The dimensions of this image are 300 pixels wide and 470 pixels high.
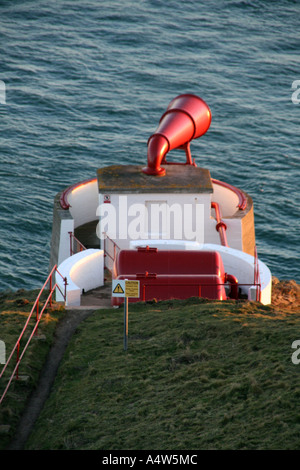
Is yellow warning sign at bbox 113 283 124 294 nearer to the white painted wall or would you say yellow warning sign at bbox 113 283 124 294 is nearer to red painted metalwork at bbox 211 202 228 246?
red painted metalwork at bbox 211 202 228 246

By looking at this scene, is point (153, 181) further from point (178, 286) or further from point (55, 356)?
point (55, 356)

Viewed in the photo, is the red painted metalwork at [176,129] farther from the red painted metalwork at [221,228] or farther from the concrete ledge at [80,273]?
the concrete ledge at [80,273]

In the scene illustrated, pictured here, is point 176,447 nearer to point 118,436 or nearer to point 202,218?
point 118,436

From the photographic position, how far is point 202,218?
31.3 meters

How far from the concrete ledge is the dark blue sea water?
11103 mm

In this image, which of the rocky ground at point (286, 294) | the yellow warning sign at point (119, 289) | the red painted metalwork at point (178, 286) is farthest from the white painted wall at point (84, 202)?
the yellow warning sign at point (119, 289)

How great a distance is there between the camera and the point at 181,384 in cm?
1769

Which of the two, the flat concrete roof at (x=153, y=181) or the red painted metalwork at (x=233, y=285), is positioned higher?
the flat concrete roof at (x=153, y=181)

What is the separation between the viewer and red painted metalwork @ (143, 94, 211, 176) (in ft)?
105

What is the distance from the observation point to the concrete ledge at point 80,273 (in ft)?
86.3

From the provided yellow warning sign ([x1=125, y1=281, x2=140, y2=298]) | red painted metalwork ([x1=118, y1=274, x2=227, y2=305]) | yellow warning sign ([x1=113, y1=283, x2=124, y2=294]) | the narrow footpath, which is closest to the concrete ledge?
the narrow footpath

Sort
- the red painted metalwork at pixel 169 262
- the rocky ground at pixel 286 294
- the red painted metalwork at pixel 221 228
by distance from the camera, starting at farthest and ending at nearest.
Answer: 1. the rocky ground at pixel 286 294
2. the red painted metalwork at pixel 221 228
3. the red painted metalwork at pixel 169 262

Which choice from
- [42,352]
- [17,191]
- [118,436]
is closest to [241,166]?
[17,191]

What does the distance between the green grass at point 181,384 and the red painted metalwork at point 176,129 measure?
10063mm
